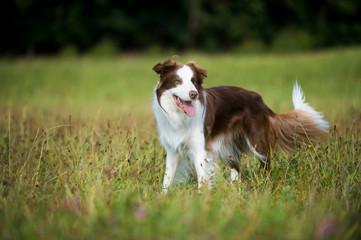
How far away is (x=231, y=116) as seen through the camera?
14.1ft

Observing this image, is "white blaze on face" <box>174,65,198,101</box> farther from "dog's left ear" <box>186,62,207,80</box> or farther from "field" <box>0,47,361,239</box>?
"field" <box>0,47,361,239</box>

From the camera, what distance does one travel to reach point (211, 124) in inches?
161

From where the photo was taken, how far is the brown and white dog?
3.88 metres

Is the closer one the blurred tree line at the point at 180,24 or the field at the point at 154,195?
the field at the point at 154,195

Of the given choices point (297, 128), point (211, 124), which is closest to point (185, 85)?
point (211, 124)

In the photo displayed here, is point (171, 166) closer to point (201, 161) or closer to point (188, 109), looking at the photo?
point (201, 161)

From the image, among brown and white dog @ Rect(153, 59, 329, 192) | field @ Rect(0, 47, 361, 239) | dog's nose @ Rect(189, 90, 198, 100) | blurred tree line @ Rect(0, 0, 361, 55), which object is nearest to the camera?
field @ Rect(0, 47, 361, 239)

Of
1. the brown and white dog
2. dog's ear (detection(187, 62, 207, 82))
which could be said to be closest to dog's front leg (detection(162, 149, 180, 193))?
the brown and white dog

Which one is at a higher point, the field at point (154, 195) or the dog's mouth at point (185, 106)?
the dog's mouth at point (185, 106)

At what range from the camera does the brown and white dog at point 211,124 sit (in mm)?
3879

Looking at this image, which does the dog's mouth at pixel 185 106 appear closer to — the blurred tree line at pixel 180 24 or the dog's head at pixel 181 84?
the dog's head at pixel 181 84

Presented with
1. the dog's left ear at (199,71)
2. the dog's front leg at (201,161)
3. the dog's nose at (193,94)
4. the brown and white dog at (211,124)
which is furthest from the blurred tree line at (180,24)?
the dog's nose at (193,94)

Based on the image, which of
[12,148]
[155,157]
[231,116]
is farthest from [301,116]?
[12,148]

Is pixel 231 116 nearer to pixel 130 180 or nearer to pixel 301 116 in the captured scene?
pixel 301 116
